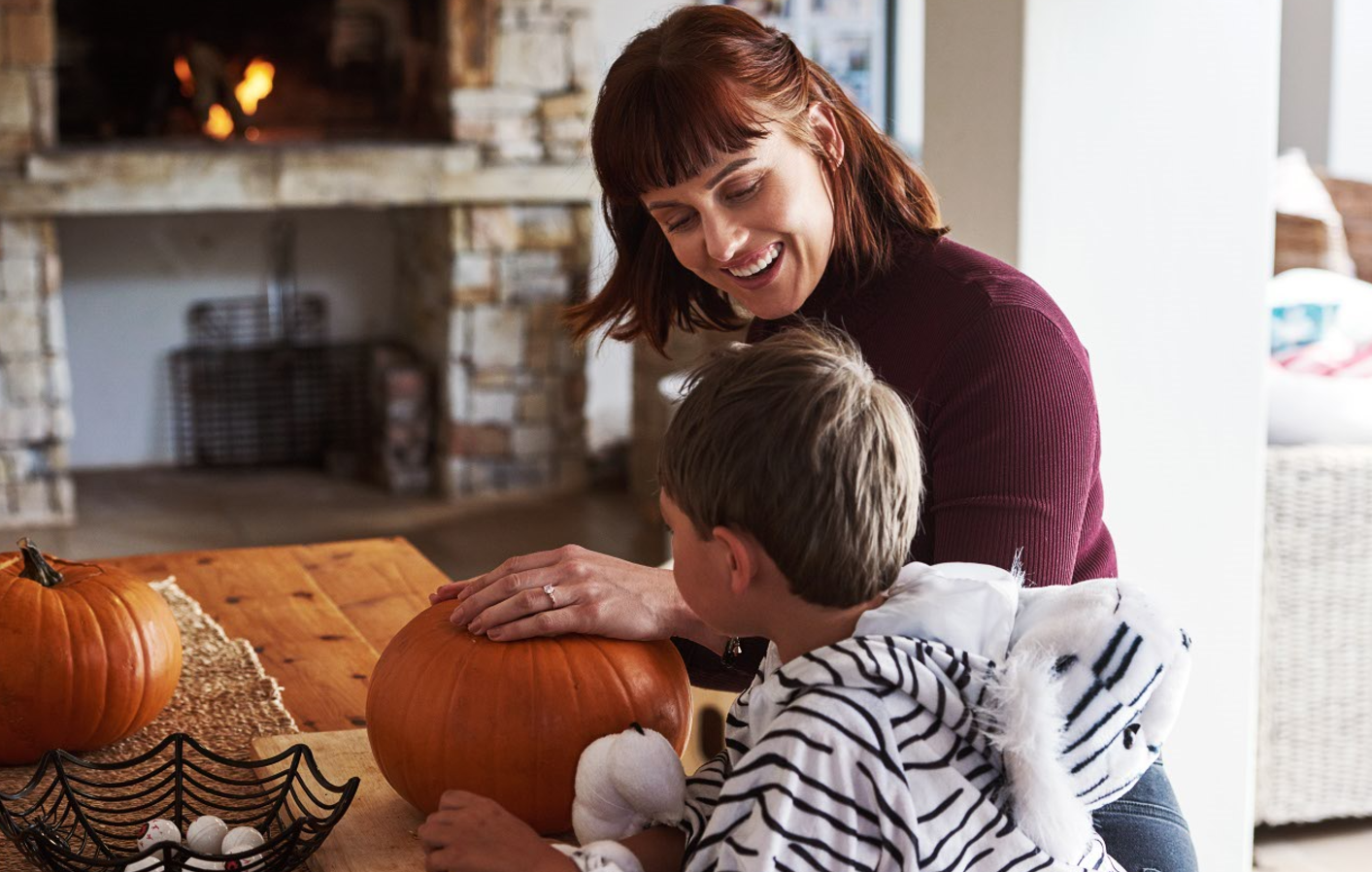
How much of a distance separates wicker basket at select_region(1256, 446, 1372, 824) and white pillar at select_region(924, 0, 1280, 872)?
1.53ft

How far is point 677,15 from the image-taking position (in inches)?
52.8

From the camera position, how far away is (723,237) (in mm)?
1343

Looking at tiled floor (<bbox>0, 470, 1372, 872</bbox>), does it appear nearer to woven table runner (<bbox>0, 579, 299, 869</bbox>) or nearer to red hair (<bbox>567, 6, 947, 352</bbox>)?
woven table runner (<bbox>0, 579, 299, 869</bbox>)

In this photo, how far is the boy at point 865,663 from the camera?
0.86m

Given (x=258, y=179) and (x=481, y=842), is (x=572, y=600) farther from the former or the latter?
(x=258, y=179)

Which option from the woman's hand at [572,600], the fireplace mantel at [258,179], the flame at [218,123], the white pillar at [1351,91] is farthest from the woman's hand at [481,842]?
the white pillar at [1351,91]

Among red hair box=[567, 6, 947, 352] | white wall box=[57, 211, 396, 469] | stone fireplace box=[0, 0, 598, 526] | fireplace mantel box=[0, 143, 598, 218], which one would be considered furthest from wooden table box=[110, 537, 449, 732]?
white wall box=[57, 211, 396, 469]

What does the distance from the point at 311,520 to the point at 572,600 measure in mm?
3504

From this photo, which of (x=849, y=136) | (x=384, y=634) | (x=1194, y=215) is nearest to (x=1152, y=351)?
(x=1194, y=215)

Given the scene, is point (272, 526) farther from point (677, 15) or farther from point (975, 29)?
point (677, 15)

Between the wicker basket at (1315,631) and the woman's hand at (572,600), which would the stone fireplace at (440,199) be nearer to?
the wicker basket at (1315,631)

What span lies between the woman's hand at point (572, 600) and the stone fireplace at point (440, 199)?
11.2 feet

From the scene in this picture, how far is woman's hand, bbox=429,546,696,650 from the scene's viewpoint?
111 cm

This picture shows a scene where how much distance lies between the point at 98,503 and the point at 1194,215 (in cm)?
366
